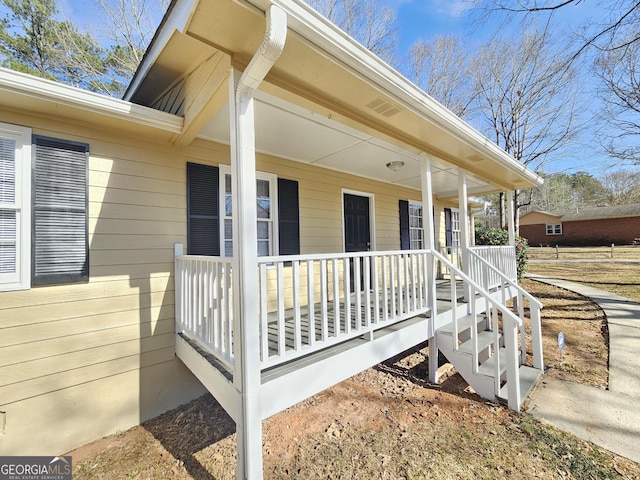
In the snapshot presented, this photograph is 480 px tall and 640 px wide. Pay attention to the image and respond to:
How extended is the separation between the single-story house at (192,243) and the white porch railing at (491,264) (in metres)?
1.10

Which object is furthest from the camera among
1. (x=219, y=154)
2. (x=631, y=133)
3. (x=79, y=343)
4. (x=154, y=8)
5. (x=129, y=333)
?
(x=631, y=133)

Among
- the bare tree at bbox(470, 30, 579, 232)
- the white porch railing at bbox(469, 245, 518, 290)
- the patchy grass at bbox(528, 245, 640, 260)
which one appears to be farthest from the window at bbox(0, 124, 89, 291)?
the patchy grass at bbox(528, 245, 640, 260)

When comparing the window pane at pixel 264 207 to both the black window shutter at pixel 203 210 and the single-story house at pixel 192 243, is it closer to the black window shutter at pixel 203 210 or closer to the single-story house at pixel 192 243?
the single-story house at pixel 192 243

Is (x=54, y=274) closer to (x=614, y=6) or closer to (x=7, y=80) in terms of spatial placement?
(x=7, y=80)

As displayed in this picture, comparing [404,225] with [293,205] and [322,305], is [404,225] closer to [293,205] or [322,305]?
[293,205]

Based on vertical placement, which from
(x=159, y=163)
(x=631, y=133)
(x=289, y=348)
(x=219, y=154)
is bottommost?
(x=289, y=348)

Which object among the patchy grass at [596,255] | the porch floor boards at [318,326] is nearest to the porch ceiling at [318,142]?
the porch floor boards at [318,326]

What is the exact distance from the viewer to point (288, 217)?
4.42 meters

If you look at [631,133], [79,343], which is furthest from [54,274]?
[631,133]

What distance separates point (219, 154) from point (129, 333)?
2389mm

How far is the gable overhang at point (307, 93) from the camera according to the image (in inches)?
72.5

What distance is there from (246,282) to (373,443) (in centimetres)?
197

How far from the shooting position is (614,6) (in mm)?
4938

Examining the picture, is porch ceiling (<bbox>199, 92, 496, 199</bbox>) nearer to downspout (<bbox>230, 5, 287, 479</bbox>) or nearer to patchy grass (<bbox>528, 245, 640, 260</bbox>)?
downspout (<bbox>230, 5, 287, 479</bbox>)
